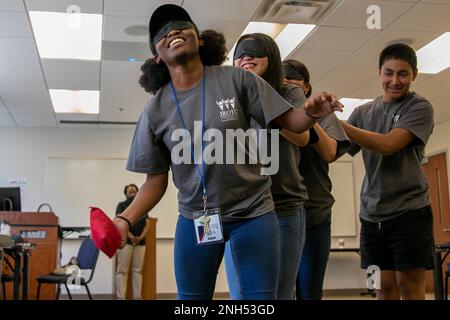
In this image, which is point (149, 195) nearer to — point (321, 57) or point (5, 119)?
point (321, 57)

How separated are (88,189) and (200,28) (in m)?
4.47

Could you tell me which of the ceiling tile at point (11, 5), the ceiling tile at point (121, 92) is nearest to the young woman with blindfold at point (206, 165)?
the ceiling tile at point (11, 5)

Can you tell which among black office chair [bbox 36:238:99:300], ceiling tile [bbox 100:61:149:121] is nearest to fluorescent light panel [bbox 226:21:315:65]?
ceiling tile [bbox 100:61:149:121]

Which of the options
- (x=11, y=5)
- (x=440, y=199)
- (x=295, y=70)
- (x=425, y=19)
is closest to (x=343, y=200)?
(x=440, y=199)

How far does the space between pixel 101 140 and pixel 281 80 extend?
24.2ft

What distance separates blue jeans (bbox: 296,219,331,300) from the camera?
2.03 meters

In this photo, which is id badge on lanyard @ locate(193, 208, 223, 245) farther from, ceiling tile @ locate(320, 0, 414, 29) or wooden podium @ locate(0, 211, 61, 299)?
wooden podium @ locate(0, 211, 61, 299)

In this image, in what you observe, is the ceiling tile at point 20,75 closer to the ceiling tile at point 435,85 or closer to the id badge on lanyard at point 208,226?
the ceiling tile at point 435,85

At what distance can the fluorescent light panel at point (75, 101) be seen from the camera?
23.7ft

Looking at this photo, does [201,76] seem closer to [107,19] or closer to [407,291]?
[407,291]

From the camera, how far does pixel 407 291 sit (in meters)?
1.97

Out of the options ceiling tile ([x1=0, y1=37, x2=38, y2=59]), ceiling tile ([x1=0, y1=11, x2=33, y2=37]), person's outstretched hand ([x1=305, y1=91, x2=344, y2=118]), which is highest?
ceiling tile ([x1=0, y1=37, x2=38, y2=59])

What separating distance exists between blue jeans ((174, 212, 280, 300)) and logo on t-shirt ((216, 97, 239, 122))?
26 cm
